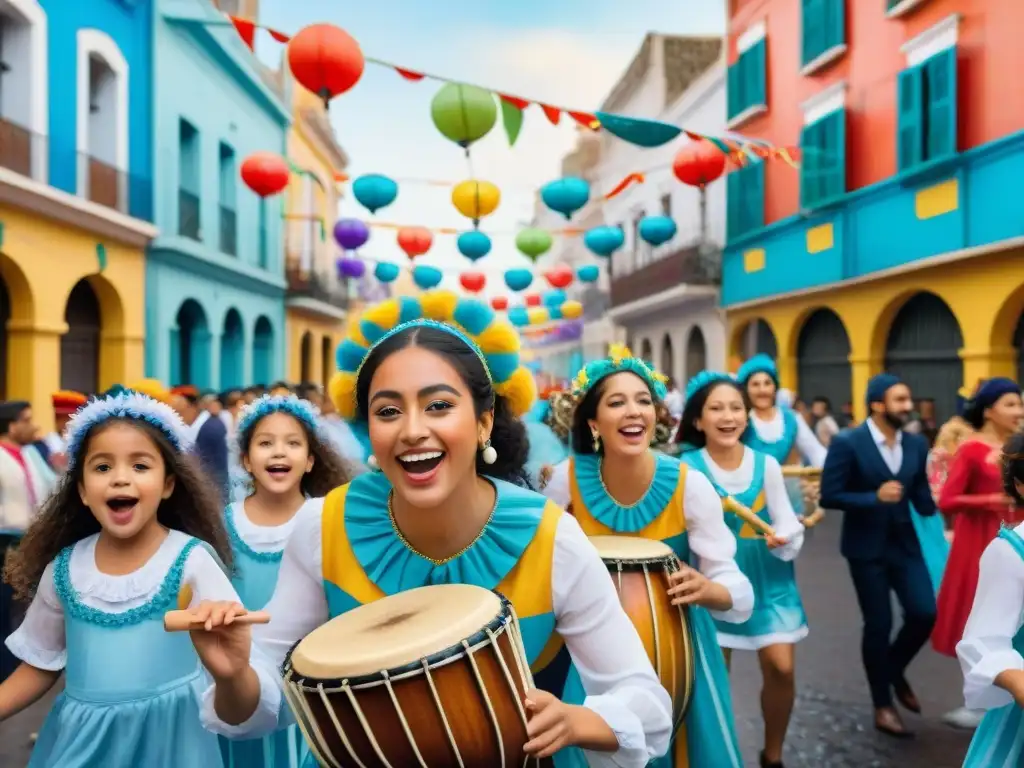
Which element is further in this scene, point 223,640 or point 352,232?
point 352,232

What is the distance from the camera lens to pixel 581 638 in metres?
1.96

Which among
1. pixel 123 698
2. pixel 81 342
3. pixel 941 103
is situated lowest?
pixel 123 698

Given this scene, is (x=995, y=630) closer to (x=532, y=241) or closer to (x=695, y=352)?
(x=532, y=241)

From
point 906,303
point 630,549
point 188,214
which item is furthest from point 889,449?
point 188,214

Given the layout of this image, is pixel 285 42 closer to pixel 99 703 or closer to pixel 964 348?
pixel 99 703

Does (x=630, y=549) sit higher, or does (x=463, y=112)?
(x=463, y=112)

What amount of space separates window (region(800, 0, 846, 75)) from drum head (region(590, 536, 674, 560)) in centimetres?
1341

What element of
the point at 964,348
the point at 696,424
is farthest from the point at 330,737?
the point at 964,348

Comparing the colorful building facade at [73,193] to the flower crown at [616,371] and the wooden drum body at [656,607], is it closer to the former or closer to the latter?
the flower crown at [616,371]

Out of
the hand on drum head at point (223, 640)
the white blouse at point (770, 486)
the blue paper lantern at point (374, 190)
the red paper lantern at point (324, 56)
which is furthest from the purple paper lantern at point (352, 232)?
the hand on drum head at point (223, 640)

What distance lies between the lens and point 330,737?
1672 millimetres

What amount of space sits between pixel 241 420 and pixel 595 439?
1625 millimetres

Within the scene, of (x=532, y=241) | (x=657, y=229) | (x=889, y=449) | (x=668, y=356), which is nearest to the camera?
(x=889, y=449)

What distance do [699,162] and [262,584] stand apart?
6996 mm
